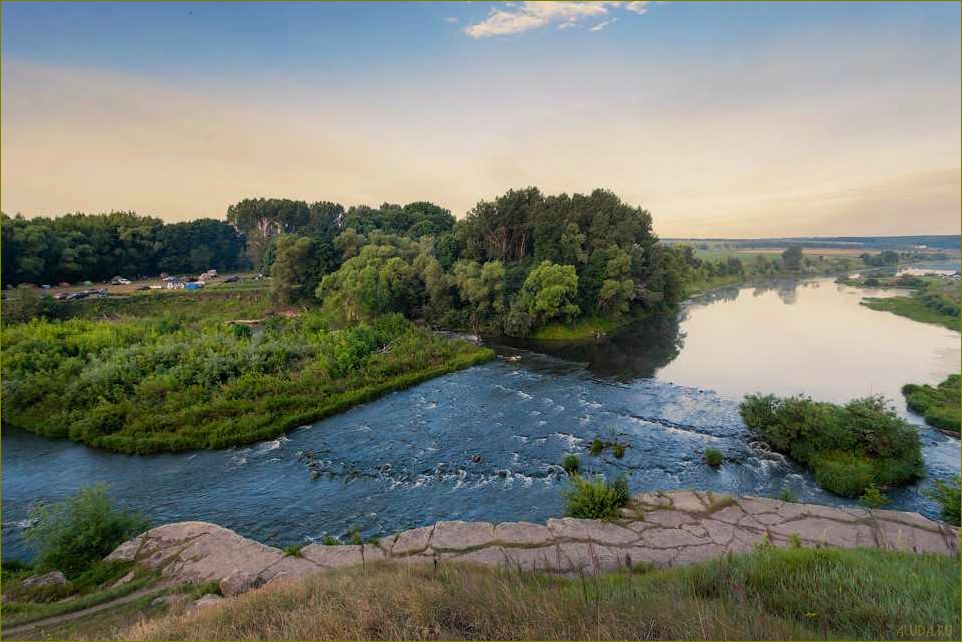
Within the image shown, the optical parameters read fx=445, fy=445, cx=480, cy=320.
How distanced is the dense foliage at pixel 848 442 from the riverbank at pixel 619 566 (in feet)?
13.5

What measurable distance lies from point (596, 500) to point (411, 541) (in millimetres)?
5109

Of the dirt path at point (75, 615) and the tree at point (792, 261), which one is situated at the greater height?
the tree at point (792, 261)

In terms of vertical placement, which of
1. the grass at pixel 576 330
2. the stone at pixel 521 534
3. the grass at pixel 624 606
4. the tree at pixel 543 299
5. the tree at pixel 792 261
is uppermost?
the tree at pixel 792 261

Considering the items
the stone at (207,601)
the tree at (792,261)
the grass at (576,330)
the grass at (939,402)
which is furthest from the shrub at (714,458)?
the tree at (792,261)

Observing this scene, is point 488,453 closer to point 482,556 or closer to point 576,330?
point 482,556

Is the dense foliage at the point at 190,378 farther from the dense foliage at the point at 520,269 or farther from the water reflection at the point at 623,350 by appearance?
the dense foliage at the point at 520,269

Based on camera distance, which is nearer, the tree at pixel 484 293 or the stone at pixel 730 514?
the stone at pixel 730 514

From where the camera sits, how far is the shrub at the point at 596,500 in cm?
1214

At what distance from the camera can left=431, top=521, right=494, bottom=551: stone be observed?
435 inches

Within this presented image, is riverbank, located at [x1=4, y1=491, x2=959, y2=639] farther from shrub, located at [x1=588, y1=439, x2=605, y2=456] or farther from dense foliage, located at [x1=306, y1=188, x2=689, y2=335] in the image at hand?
dense foliage, located at [x1=306, y1=188, x2=689, y2=335]

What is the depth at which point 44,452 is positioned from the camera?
19797 mm

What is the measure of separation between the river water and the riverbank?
2.46 m

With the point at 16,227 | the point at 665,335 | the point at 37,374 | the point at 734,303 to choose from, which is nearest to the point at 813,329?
the point at 665,335

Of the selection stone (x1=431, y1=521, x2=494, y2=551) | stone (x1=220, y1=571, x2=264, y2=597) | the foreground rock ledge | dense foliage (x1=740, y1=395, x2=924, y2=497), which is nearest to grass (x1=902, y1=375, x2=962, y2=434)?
dense foliage (x1=740, y1=395, x2=924, y2=497)
